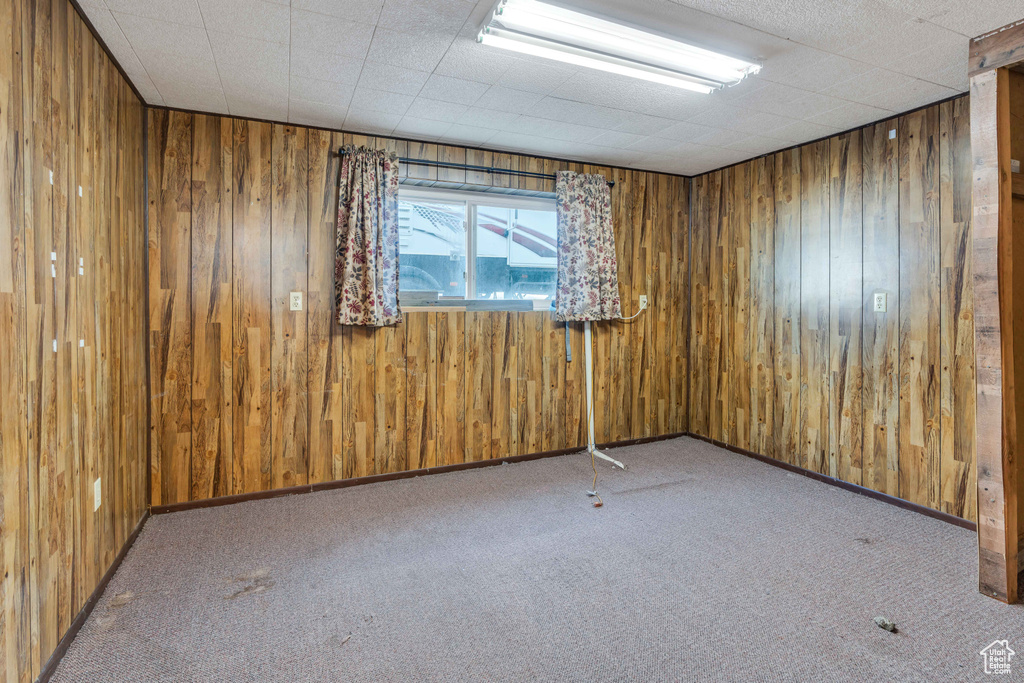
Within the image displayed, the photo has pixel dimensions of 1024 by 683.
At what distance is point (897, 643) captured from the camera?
74.9 inches

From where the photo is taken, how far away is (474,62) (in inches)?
96.7

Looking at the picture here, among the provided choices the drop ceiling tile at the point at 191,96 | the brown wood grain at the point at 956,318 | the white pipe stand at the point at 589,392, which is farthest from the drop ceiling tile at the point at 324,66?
the brown wood grain at the point at 956,318

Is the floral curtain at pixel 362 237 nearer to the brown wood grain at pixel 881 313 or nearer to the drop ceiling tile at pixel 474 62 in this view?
the drop ceiling tile at pixel 474 62

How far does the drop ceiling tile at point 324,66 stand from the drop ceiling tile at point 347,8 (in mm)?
349

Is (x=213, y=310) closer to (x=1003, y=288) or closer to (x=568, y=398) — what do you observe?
(x=568, y=398)

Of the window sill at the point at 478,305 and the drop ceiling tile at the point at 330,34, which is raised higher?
the drop ceiling tile at the point at 330,34

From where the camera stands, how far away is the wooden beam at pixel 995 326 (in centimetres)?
214

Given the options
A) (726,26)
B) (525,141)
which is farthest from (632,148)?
(726,26)

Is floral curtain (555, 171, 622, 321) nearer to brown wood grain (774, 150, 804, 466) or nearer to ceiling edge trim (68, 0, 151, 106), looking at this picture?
brown wood grain (774, 150, 804, 466)

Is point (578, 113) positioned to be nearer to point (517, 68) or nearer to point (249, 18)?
point (517, 68)

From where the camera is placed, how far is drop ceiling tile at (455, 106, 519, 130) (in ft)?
10.2

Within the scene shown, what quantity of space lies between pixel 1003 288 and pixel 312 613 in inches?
121

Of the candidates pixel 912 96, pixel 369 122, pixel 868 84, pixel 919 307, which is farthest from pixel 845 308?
pixel 369 122

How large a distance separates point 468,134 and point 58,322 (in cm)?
250
